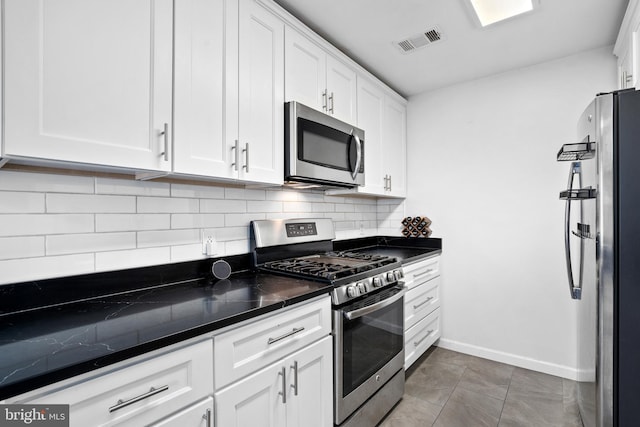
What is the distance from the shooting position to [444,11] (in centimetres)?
191

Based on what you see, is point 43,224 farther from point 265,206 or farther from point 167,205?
point 265,206

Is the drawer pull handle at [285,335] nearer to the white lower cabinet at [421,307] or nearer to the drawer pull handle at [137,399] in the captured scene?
the drawer pull handle at [137,399]

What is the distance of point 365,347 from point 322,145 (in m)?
1.24

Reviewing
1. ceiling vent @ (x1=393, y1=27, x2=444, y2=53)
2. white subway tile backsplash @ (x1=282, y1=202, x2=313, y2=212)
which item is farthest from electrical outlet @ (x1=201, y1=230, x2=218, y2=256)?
ceiling vent @ (x1=393, y1=27, x2=444, y2=53)

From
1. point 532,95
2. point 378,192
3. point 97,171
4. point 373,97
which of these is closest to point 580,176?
point 532,95

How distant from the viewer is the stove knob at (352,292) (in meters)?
1.68

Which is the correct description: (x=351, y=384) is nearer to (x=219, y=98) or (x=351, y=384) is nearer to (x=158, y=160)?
(x=158, y=160)

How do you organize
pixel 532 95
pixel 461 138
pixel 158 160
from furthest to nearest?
pixel 461 138 → pixel 532 95 → pixel 158 160

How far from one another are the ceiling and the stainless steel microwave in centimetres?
61

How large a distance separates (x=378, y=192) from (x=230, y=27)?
1699 millimetres

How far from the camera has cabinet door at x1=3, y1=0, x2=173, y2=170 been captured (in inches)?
37.8

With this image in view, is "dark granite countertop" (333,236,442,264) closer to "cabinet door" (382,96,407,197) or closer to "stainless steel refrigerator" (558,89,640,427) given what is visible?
"cabinet door" (382,96,407,197)

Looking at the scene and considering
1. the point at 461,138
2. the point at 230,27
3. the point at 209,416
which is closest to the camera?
the point at 209,416

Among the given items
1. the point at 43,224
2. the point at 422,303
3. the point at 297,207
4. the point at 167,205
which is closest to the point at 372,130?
the point at 297,207
